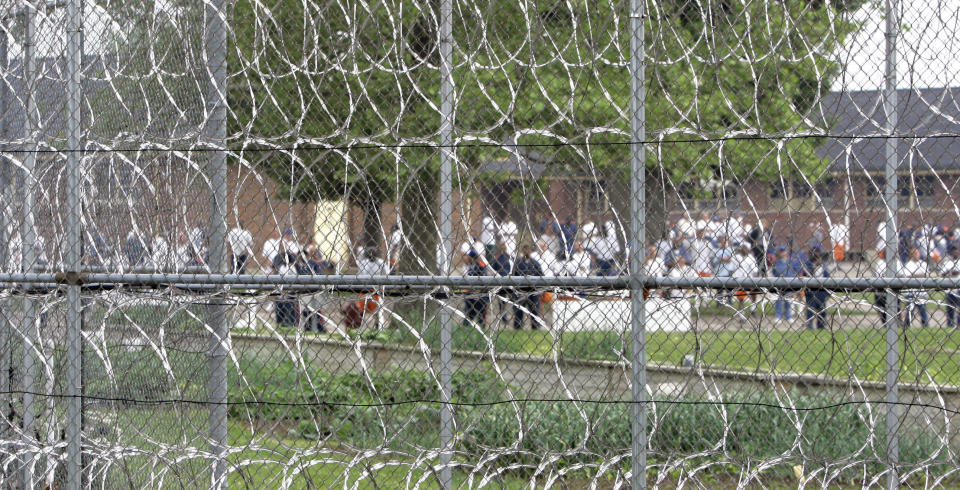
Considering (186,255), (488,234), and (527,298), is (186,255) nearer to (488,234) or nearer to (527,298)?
(488,234)

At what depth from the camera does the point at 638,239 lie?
2984 millimetres

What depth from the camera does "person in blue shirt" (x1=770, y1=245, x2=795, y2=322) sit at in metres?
2.99

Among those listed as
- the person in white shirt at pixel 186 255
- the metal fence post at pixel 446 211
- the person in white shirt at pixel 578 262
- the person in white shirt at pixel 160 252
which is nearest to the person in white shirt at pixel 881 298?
the person in white shirt at pixel 578 262

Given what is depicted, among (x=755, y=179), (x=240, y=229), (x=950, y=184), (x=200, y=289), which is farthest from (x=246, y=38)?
(x=950, y=184)

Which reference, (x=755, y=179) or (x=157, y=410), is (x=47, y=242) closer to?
(x=157, y=410)

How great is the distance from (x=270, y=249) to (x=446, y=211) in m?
0.77

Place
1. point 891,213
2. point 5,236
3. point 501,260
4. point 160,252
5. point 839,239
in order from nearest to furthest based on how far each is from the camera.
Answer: point 891,213 → point 839,239 → point 501,260 → point 160,252 → point 5,236

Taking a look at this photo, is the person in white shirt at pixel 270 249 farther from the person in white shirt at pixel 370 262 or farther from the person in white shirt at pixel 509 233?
the person in white shirt at pixel 509 233

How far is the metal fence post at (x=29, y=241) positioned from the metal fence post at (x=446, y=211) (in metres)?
1.71

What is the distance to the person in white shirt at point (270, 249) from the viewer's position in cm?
340

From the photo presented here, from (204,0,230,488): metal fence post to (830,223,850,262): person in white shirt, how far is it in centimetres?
221

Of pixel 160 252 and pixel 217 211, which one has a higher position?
pixel 217 211

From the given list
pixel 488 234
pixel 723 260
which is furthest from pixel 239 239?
pixel 723 260

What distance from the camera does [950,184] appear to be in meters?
3.22
